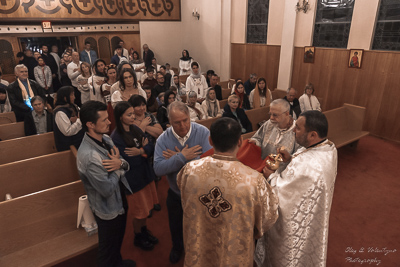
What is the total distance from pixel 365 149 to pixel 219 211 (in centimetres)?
551

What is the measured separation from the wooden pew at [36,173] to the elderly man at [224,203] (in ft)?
7.78

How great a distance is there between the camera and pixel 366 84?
6.85 meters

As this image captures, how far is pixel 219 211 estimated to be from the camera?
5.74ft

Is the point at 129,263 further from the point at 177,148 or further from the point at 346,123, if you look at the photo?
the point at 346,123

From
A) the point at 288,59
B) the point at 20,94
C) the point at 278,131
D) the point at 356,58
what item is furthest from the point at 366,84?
the point at 20,94

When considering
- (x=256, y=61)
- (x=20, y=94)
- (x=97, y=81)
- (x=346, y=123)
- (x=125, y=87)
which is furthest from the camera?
(x=256, y=61)

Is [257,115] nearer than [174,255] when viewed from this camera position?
No

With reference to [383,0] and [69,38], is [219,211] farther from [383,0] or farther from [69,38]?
[69,38]

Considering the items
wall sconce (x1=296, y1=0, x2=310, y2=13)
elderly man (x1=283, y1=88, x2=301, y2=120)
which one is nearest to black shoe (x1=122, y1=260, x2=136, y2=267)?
elderly man (x1=283, y1=88, x2=301, y2=120)

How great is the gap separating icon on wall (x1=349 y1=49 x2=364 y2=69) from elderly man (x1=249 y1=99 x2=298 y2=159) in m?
5.31

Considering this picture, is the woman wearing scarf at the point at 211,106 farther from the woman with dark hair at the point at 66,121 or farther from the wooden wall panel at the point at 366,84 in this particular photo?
the wooden wall panel at the point at 366,84

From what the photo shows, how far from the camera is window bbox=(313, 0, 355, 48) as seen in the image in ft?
22.9

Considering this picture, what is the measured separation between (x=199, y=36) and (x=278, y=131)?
1052 centimetres

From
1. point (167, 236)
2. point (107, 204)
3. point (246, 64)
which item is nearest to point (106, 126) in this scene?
point (107, 204)
